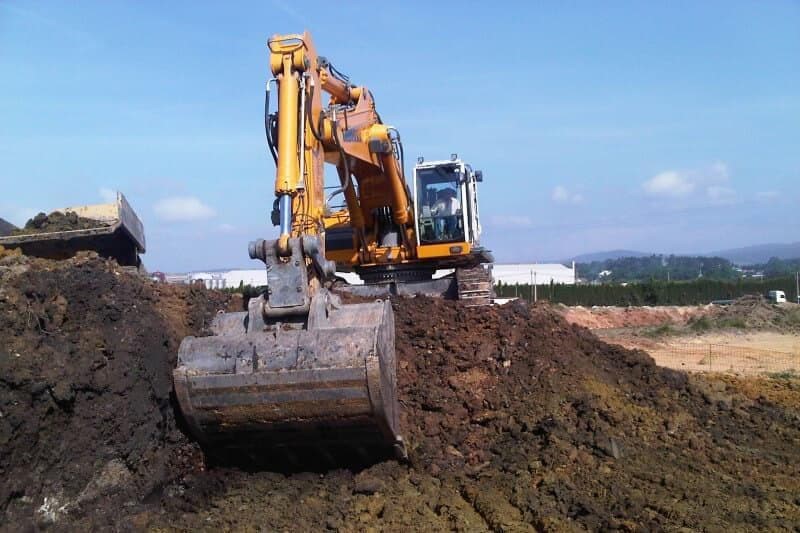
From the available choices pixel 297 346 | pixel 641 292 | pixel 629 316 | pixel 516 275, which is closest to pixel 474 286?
pixel 297 346

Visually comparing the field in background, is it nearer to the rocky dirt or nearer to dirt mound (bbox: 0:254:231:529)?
the rocky dirt

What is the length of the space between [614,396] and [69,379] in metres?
5.35

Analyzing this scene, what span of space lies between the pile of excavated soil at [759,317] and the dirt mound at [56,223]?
64.4 ft

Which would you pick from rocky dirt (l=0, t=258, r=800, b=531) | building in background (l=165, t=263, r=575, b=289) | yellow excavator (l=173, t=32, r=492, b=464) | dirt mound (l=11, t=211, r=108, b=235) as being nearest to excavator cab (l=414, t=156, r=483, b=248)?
yellow excavator (l=173, t=32, r=492, b=464)

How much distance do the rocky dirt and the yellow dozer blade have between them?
291mm

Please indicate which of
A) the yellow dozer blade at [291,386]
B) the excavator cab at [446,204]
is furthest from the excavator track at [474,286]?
the yellow dozer blade at [291,386]

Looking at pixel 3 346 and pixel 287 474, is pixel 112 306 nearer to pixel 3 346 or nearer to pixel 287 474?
pixel 3 346

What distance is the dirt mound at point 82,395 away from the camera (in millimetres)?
5441

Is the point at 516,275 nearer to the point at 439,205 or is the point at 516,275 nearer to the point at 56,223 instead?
the point at 439,205

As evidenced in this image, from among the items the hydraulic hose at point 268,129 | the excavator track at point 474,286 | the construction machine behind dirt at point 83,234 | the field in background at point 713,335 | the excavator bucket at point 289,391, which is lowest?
the field in background at point 713,335

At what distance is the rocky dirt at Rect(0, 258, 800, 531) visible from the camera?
554 cm

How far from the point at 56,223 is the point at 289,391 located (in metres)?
5.14

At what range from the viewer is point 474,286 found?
35.2 feet

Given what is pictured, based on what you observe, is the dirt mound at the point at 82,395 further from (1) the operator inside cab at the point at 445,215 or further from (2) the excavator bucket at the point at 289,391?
(1) the operator inside cab at the point at 445,215
